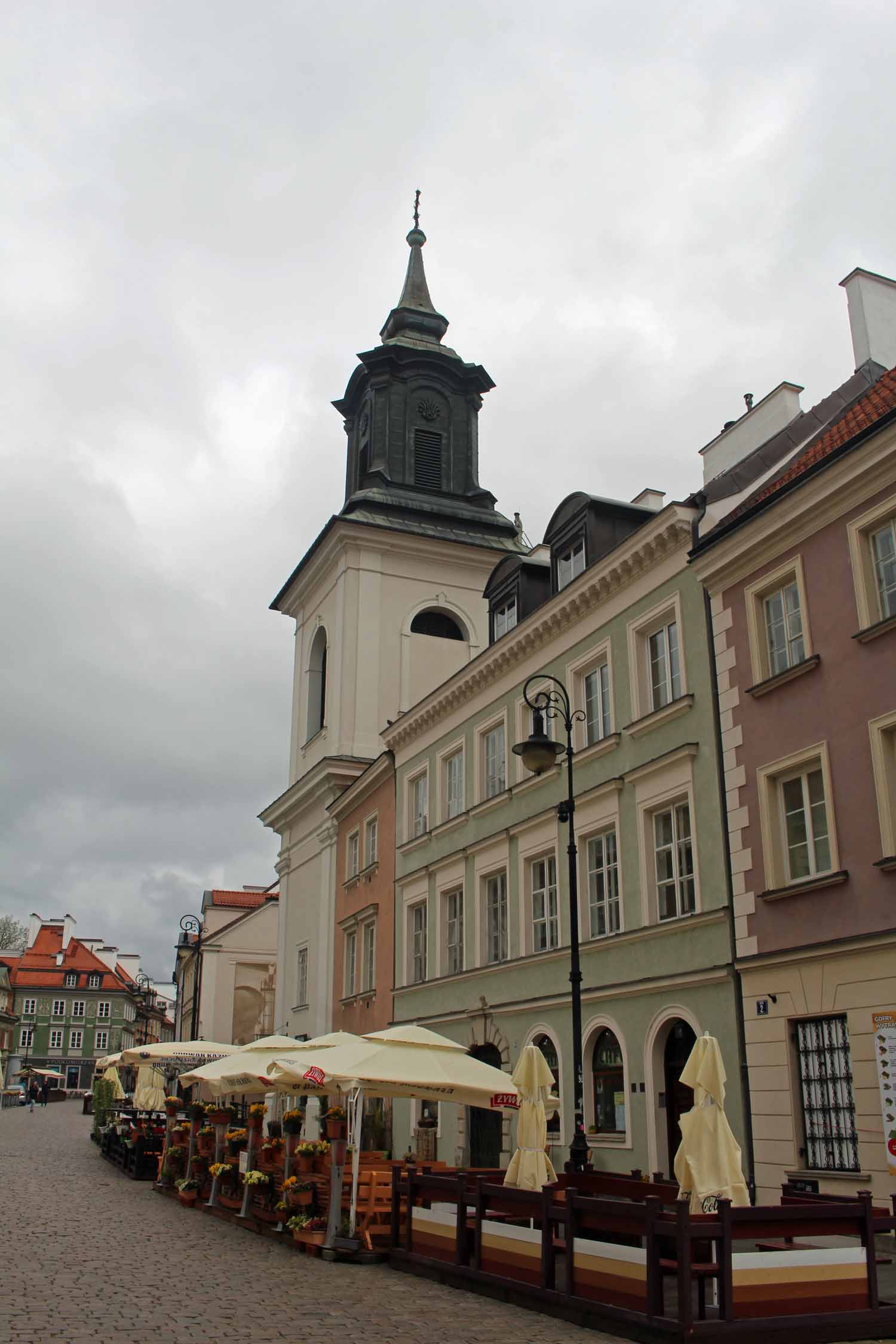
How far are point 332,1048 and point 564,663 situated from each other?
30.7 feet

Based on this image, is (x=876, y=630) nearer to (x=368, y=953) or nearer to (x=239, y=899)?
(x=368, y=953)

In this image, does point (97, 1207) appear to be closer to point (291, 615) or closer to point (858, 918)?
point (858, 918)

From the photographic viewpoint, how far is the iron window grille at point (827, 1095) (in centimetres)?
1520

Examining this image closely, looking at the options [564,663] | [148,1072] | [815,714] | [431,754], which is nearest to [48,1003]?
[148,1072]

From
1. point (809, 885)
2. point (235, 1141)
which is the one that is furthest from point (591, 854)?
point (235, 1141)

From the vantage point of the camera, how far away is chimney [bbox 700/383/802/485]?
21.8m

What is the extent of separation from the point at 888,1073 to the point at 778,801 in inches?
161

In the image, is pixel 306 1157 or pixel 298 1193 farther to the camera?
pixel 306 1157

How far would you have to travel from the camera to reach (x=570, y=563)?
83.2ft

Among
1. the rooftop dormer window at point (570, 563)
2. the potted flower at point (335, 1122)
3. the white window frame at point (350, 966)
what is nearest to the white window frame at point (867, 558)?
the rooftop dormer window at point (570, 563)

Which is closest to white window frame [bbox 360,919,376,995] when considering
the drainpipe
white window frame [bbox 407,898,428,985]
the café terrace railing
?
white window frame [bbox 407,898,428,985]

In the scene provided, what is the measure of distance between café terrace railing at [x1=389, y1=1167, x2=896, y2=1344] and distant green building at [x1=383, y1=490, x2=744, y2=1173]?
6.70 metres

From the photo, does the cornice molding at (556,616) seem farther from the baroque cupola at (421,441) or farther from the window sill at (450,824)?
the baroque cupola at (421,441)

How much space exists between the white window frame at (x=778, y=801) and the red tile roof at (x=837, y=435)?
3.76 metres
